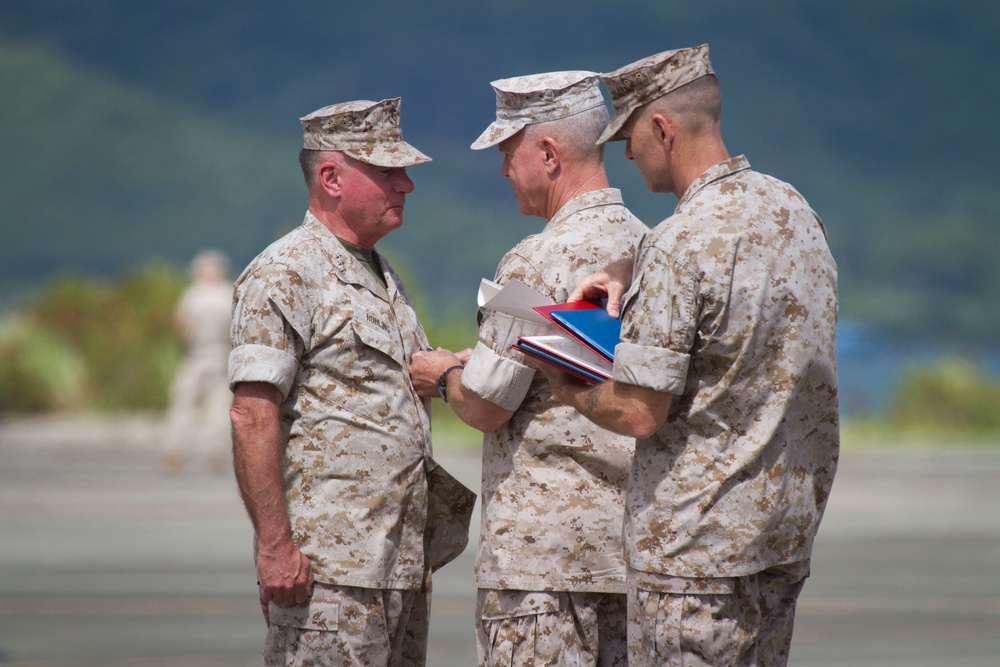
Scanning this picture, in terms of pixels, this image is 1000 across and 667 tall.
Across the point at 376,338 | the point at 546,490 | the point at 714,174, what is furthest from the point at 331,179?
the point at 714,174

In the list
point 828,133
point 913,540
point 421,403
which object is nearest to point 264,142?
point 828,133

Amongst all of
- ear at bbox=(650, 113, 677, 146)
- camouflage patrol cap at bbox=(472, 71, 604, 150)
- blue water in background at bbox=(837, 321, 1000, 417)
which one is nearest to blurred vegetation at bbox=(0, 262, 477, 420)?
camouflage patrol cap at bbox=(472, 71, 604, 150)

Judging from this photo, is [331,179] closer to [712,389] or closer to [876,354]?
[712,389]

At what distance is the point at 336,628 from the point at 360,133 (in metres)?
1.52

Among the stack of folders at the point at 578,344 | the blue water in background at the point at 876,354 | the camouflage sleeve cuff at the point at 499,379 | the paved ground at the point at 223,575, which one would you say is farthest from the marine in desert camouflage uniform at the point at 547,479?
the blue water in background at the point at 876,354

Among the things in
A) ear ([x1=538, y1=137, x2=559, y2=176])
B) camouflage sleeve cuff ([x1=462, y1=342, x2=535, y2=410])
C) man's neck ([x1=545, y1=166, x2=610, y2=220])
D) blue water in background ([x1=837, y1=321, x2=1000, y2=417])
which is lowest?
camouflage sleeve cuff ([x1=462, y1=342, x2=535, y2=410])

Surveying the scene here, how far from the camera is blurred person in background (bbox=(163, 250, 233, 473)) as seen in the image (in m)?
14.8

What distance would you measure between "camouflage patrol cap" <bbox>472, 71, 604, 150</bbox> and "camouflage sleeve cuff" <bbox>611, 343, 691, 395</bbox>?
3.18 ft

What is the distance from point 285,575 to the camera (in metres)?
3.96

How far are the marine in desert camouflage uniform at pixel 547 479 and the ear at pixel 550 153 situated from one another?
0.13 feet

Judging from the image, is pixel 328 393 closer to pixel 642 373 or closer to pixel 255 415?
pixel 255 415

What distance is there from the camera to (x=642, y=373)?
336 centimetres

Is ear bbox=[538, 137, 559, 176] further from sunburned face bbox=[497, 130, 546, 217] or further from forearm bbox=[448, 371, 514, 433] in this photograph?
forearm bbox=[448, 371, 514, 433]

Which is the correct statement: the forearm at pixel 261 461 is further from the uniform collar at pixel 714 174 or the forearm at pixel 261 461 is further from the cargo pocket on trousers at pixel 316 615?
the uniform collar at pixel 714 174
